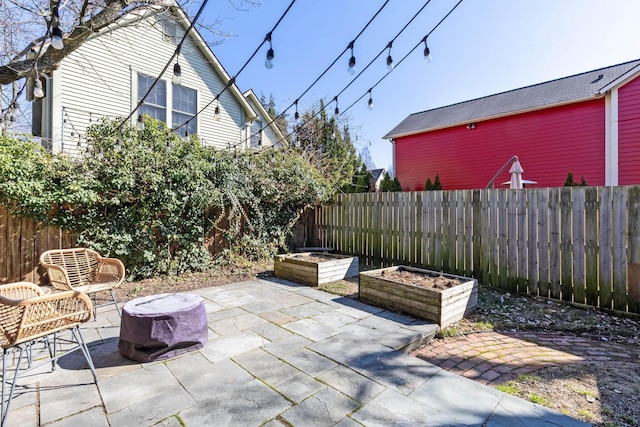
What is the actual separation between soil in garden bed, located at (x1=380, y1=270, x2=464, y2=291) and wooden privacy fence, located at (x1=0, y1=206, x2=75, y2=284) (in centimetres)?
528

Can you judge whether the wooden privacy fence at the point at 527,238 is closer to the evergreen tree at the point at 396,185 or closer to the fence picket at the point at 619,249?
the fence picket at the point at 619,249

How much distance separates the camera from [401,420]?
184 cm

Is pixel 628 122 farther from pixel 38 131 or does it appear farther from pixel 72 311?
pixel 38 131

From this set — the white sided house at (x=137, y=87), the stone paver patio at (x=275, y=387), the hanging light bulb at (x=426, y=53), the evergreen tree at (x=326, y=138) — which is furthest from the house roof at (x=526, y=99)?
the stone paver patio at (x=275, y=387)

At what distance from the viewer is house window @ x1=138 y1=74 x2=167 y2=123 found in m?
8.16

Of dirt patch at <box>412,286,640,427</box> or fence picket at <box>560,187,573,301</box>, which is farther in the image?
fence picket at <box>560,187,573,301</box>

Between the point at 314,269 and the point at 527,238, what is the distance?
3149 mm

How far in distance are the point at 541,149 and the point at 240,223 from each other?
399 inches

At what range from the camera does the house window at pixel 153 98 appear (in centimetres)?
816

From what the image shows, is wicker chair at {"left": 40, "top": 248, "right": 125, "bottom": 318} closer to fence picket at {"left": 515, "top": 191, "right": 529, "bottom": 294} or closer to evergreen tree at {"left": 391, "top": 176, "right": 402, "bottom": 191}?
fence picket at {"left": 515, "top": 191, "right": 529, "bottom": 294}

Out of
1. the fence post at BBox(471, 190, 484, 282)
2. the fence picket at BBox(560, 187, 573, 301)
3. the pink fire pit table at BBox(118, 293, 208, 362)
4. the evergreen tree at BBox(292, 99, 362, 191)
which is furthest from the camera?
the evergreen tree at BBox(292, 99, 362, 191)

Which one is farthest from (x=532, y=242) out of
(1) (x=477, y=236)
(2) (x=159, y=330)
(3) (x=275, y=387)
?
(2) (x=159, y=330)

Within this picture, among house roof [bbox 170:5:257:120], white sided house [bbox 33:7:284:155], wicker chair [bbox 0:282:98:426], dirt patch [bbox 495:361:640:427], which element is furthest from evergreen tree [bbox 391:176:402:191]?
wicker chair [bbox 0:282:98:426]

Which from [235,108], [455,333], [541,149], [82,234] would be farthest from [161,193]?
[541,149]
